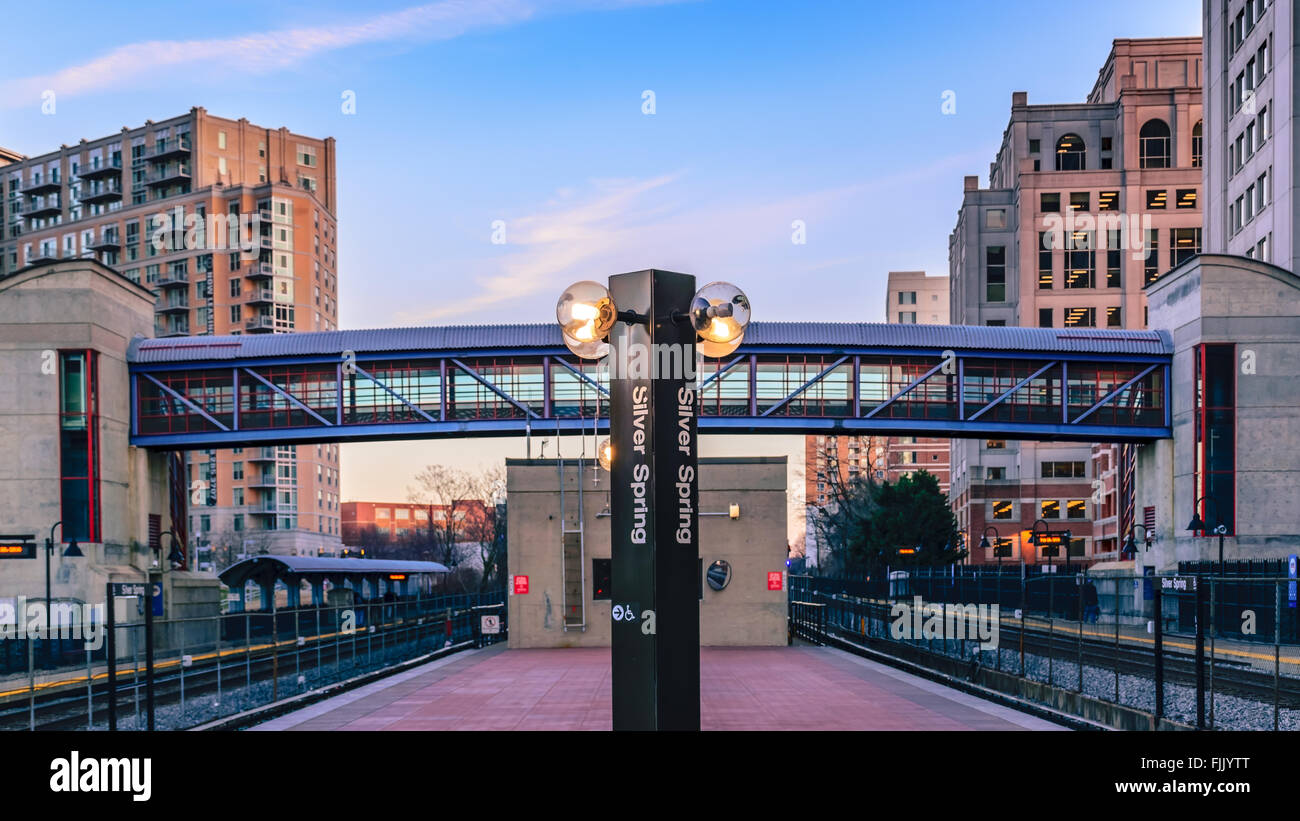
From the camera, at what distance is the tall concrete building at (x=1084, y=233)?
10262 cm

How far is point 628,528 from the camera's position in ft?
26.0

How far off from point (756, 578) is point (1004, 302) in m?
83.4

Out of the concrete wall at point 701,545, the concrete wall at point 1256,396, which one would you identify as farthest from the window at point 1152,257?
the concrete wall at point 701,545

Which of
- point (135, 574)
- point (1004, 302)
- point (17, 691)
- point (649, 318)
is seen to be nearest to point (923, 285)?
point (1004, 302)

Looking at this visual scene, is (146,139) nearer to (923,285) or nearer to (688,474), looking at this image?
(923,285)

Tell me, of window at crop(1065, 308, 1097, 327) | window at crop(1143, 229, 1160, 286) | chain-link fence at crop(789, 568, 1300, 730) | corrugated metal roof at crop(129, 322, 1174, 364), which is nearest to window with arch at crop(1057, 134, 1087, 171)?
window at crop(1143, 229, 1160, 286)

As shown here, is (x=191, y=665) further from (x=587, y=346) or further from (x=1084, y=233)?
(x=1084, y=233)

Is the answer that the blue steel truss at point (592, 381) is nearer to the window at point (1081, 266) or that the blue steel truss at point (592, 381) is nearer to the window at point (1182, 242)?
the window at point (1081, 266)

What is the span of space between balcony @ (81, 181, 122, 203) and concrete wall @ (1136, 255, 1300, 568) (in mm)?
108671

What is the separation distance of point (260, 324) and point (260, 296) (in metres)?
2.89

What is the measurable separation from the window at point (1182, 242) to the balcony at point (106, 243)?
3924 inches

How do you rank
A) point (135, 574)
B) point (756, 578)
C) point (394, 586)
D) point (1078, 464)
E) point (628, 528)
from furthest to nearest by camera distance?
point (1078, 464), point (394, 586), point (135, 574), point (756, 578), point (628, 528)

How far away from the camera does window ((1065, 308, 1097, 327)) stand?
10425 cm
